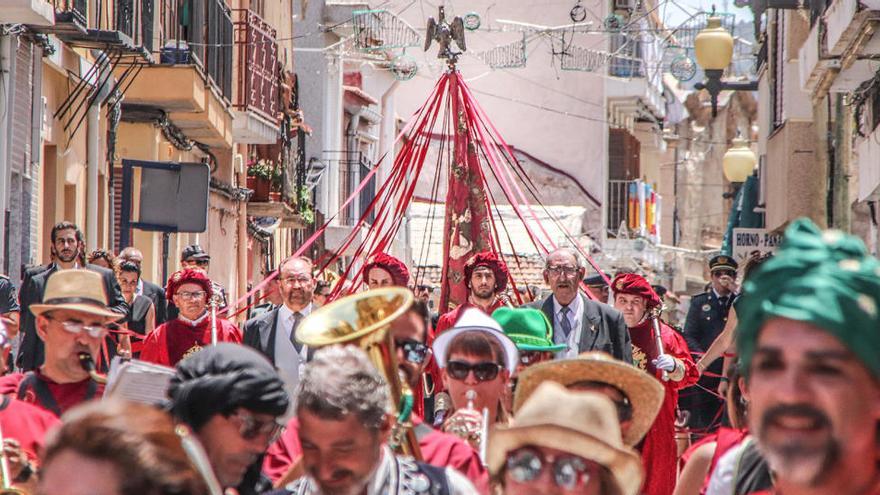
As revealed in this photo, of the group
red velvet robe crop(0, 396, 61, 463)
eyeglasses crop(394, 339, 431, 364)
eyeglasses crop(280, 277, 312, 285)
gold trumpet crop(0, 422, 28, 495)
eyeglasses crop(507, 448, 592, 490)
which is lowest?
gold trumpet crop(0, 422, 28, 495)

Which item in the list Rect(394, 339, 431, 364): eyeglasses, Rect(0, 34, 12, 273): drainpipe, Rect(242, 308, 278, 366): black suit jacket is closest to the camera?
Rect(394, 339, 431, 364): eyeglasses

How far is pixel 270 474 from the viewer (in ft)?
18.0

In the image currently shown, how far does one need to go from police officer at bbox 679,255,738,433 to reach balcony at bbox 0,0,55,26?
5405 mm

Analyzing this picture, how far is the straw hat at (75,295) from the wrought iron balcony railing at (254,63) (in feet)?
61.0

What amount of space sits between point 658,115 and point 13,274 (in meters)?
40.5

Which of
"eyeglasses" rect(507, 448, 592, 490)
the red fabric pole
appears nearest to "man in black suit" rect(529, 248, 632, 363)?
the red fabric pole

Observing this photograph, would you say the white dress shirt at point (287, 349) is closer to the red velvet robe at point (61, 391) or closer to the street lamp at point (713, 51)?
the red velvet robe at point (61, 391)

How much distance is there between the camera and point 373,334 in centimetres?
539

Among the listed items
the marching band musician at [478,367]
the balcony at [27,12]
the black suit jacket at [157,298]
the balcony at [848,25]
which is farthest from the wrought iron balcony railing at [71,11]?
the marching band musician at [478,367]

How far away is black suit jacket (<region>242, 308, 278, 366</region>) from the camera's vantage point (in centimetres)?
1054

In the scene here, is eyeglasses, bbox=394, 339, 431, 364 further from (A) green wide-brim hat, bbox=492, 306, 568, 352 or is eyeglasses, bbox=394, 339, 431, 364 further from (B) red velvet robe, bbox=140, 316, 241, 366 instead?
(B) red velvet robe, bbox=140, 316, 241, 366

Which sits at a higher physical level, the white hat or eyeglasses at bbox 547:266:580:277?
eyeglasses at bbox 547:266:580:277

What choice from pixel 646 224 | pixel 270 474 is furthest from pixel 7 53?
pixel 646 224

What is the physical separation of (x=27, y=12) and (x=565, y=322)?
5.20m
